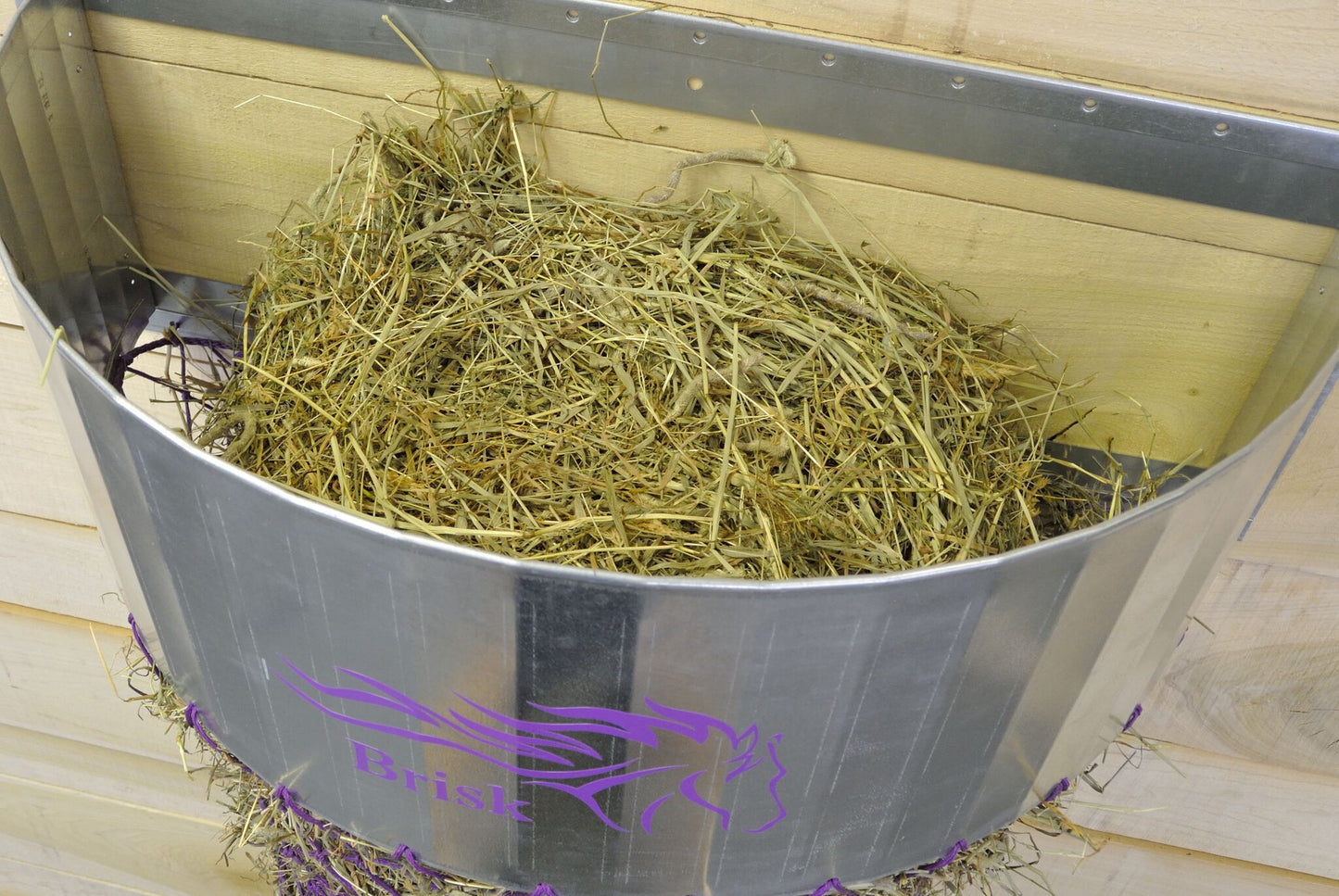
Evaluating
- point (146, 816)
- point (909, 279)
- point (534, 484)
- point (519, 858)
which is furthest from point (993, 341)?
point (146, 816)

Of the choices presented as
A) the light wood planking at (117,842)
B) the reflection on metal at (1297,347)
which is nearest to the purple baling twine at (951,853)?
the reflection on metal at (1297,347)

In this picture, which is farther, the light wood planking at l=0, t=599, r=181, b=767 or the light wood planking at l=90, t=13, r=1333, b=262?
the light wood planking at l=0, t=599, r=181, b=767

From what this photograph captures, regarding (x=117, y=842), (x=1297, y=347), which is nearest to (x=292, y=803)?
(x=1297, y=347)

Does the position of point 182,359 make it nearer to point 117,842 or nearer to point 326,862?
point 326,862

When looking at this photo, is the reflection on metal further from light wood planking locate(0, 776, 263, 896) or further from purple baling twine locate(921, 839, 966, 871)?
light wood planking locate(0, 776, 263, 896)

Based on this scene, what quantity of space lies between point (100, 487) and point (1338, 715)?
0.99 metres

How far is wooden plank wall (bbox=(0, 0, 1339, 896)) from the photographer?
655 millimetres

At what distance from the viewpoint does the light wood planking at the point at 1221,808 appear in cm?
103

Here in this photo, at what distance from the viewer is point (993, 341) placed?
74 centimetres

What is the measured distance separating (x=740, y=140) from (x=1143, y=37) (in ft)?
0.81

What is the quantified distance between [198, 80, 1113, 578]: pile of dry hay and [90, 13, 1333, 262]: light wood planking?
2 cm

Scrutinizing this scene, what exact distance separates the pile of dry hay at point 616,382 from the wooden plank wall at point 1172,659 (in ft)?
0.26

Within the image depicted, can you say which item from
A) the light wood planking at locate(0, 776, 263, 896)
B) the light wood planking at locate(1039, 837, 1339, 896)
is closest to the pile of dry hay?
the light wood planking at locate(1039, 837, 1339, 896)

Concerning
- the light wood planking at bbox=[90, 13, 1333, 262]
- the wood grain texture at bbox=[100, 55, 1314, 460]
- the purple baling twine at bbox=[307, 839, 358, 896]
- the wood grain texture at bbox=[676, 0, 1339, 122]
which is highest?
the wood grain texture at bbox=[676, 0, 1339, 122]
